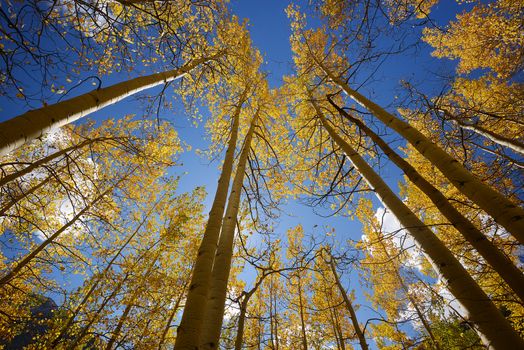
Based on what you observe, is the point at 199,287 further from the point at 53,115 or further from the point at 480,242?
the point at 480,242

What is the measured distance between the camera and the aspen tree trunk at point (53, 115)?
1.54 m

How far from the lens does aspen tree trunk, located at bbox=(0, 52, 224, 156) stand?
1.54 meters

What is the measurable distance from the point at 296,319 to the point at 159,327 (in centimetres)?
818

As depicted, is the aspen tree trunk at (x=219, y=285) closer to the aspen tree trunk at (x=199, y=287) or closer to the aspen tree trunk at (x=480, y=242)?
the aspen tree trunk at (x=199, y=287)

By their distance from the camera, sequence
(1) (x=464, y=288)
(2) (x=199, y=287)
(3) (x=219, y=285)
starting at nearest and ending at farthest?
1. (1) (x=464, y=288)
2. (2) (x=199, y=287)
3. (3) (x=219, y=285)

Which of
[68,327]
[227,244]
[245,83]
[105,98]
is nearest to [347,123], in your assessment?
[245,83]

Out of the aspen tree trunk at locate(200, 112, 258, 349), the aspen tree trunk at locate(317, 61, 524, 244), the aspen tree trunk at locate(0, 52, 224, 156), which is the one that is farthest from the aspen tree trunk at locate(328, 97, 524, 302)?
the aspen tree trunk at locate(0, 52, 224, 156)

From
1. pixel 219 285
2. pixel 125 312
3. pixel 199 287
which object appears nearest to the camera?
pixel 199 287

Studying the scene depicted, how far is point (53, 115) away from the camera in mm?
1858

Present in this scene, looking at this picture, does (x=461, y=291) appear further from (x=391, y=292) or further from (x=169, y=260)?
(x=391, y=292)

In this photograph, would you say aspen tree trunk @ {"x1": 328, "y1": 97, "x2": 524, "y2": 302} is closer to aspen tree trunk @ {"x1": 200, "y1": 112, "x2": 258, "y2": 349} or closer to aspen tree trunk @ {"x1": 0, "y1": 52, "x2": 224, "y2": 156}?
aspen tree trunk @ {"x1": 200, "y1": 112, "x2": 258, "y2": 349}

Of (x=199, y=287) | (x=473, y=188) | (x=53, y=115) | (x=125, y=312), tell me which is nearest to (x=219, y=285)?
A: (x=199, y=287)

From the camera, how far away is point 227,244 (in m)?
2.49

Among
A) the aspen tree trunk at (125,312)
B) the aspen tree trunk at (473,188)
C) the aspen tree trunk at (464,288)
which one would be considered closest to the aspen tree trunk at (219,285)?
the aspen tree trunk at (464,288)
